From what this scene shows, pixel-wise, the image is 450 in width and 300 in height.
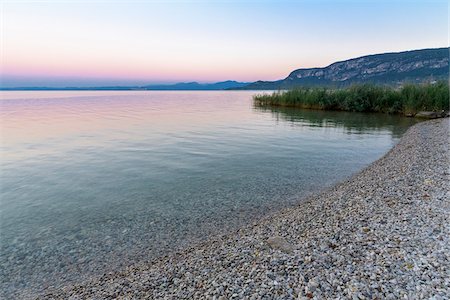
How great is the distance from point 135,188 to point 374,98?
118ft

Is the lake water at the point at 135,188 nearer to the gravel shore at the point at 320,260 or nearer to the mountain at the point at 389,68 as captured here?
the gravel shore at the point at 320,260

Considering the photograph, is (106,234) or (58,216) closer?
(106,234)

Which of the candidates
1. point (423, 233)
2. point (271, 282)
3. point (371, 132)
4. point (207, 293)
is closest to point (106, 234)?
point (207, 293)

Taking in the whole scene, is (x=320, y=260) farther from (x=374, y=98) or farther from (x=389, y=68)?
(x=389, y=68)

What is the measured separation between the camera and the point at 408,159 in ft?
39.0

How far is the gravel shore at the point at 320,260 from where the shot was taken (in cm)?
375

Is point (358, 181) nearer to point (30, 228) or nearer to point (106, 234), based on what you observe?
point (106, 234)

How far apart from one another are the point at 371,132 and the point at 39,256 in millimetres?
23723

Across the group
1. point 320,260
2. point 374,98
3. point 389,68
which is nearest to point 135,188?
point 320,260

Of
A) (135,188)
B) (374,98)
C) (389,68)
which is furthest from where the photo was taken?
(389,68)

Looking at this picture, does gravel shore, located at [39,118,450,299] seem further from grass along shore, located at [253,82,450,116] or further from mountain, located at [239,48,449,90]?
mountain, located at [239,48,449,90]

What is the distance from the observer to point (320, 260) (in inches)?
176

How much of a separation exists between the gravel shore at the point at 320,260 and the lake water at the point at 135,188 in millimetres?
1002

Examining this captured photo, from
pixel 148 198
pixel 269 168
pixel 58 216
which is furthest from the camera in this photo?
pixel 269 168
